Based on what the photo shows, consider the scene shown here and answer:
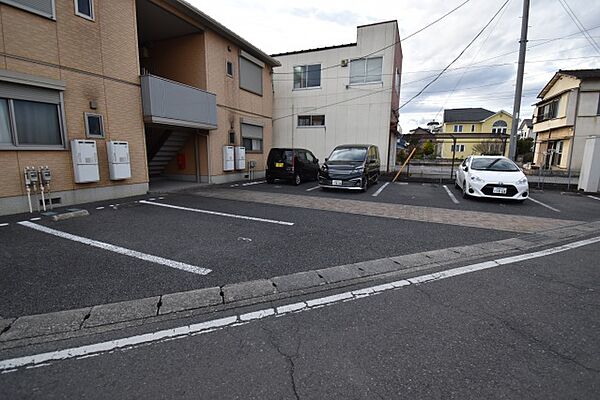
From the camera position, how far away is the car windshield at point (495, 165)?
30.3 feet

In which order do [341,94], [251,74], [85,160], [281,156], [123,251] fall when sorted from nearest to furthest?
[123,251] < [85,160] < [281,156] < [251,74] < [341,94]

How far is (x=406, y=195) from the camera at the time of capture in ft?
33.2

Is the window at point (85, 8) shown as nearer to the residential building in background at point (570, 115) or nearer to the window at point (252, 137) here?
the window at point (252, 137)

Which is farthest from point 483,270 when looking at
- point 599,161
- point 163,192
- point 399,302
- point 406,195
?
point 599,161

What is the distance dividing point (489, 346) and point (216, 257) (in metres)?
3.33

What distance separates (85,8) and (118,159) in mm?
3788

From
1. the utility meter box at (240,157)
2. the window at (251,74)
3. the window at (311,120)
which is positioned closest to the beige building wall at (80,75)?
the utility meter box at (240,157)

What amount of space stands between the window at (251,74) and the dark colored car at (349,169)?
5716 millimetres

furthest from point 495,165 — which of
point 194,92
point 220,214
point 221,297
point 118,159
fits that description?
point 118,159

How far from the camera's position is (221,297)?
10.2 ft

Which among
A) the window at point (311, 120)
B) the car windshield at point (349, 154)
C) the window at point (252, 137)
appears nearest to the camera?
the car windshield at point (349, 154)

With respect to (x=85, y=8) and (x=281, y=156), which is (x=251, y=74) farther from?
(x=85, y=8)

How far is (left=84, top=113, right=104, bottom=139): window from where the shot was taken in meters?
7.46

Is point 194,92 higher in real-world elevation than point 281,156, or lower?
higher
